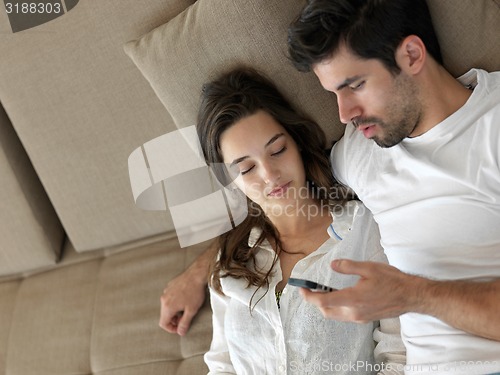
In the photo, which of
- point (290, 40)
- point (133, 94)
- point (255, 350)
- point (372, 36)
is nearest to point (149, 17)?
point (133, 94)

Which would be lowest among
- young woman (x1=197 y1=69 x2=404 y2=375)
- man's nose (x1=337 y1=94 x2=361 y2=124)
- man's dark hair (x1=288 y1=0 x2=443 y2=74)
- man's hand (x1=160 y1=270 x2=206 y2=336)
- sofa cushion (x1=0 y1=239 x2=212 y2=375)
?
sofa cushion (x1=0 y1=239 x2=212 y2=375)

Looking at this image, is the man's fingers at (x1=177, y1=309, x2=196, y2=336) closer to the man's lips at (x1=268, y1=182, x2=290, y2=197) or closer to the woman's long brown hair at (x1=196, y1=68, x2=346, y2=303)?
the woman's long brown hair at (x1=196, y1=68, x2=346, y2=303)

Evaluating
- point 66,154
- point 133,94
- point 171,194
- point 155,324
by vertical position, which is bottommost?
point 155,324

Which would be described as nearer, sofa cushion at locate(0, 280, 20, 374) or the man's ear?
the man's ear

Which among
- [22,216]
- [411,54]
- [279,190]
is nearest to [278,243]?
[279,190]

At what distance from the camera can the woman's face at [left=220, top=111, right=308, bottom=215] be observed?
1.35 metres

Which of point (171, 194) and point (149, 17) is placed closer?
point (149, 17)

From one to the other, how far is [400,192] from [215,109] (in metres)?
0.45

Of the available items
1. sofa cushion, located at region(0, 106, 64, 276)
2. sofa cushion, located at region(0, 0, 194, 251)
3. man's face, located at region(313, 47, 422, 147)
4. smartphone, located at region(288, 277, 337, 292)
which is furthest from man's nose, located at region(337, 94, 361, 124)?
sofa cushion, located at region(0, 106, 64, 276)

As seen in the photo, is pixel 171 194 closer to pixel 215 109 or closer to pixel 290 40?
pixel 215 109

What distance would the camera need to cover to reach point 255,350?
139 centimetres

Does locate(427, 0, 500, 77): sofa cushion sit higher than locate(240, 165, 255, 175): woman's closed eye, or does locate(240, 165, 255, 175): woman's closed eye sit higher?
locate(427, 0, 500, 77): sofa cushion

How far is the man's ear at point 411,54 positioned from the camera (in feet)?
3.91

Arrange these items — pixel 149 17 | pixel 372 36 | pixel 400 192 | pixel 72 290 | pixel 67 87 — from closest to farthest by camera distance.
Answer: pixel 372 36, pixel 400 192, pixel 149 17, pixel 67 87, pixel 72 290
